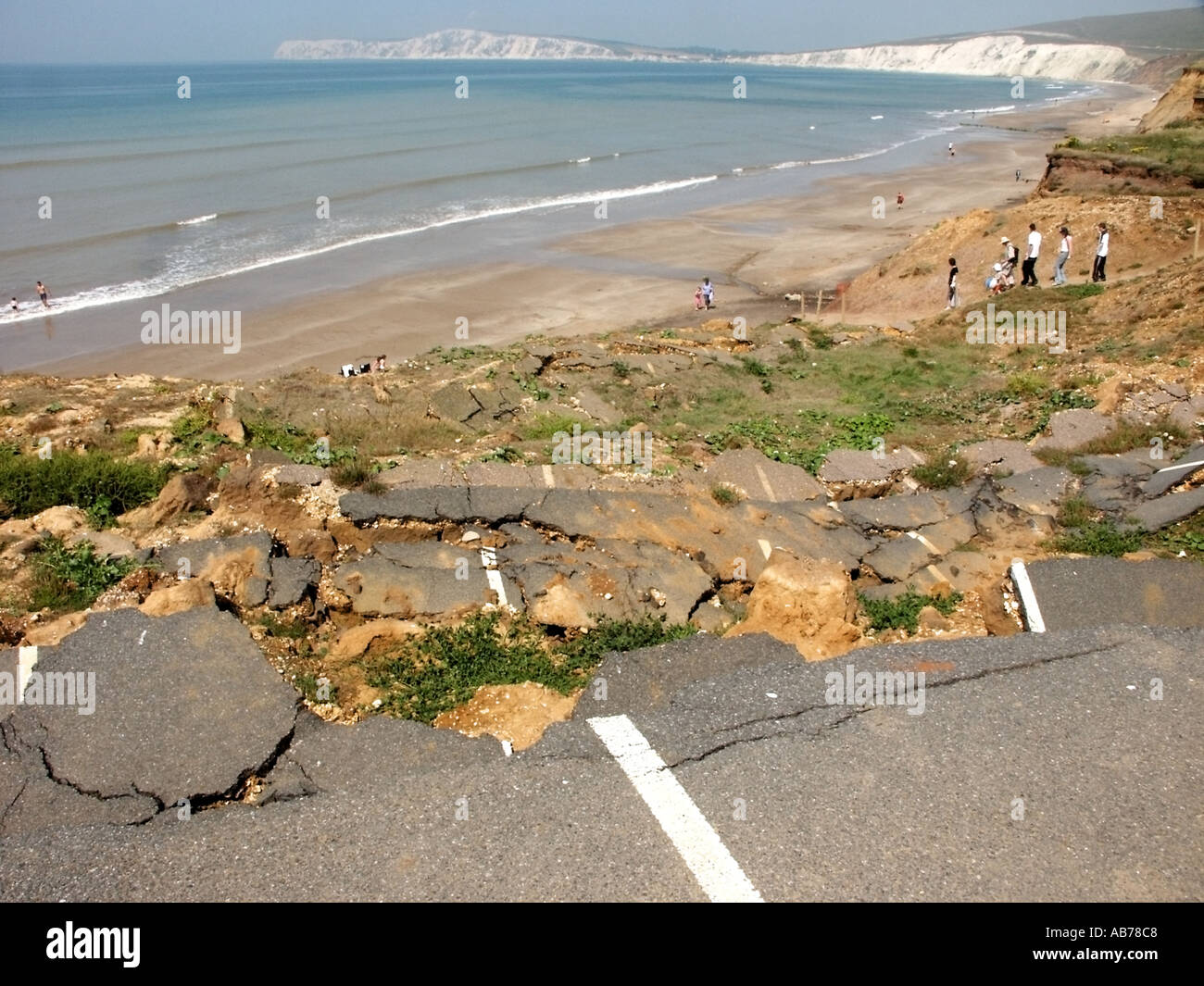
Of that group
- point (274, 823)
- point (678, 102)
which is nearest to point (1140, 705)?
point (274, 823)

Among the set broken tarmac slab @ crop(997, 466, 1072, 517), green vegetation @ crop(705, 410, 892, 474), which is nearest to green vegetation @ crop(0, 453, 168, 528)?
green vegetation @ crop(705, 410, 892, 474)

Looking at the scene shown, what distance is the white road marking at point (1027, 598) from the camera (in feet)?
25.5

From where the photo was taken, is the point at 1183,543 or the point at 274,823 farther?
the point at 1183,543

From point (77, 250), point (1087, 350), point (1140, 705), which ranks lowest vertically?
point (1140, 705)

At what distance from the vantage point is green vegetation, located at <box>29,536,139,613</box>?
7625 mm

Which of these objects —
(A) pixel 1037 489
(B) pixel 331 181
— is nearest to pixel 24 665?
(A) pixel 1037 489

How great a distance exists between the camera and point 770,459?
Answer: 36.7ft

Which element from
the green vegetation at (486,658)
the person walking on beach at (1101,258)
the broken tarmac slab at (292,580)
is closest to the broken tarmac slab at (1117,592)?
the green vegetation at (486,658)

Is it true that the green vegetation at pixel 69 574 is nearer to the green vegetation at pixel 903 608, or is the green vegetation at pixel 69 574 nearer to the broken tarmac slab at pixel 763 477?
the broken tarmac slab at pixel 763 477

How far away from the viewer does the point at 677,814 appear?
218 inches

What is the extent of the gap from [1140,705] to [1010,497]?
4.38 m

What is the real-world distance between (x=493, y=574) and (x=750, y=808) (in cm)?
364
